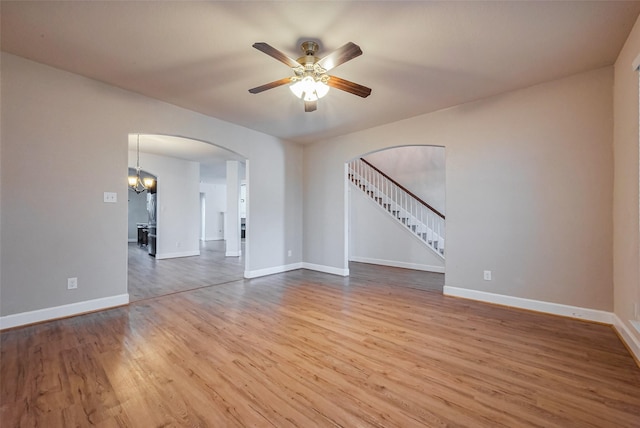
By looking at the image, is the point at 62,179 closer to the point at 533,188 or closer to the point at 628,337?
the point at 533,188

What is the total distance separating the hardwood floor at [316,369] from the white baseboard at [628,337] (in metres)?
0.07

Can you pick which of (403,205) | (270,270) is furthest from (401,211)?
(270,270)

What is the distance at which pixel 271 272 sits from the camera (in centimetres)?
529

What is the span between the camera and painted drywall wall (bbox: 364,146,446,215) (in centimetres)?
658

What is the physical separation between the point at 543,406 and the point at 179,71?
4.25m

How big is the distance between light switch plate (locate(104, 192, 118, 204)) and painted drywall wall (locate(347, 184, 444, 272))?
4.51 m

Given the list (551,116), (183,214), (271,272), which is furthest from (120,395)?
(183,214)

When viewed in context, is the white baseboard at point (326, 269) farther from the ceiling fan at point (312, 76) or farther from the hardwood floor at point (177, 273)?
the ceiling fan at point (312, 76)

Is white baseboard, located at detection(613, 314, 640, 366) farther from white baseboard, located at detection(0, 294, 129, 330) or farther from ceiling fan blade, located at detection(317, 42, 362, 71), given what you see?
white baseboard, located at detection(0, 294, 129, 330)

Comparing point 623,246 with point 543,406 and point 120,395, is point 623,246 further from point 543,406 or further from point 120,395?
point 120,395

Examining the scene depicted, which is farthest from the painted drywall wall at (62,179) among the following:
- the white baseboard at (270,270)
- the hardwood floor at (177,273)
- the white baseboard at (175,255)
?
the white baseboard at (175,255)

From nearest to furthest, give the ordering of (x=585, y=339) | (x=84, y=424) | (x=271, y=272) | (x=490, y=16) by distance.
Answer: (x=84, y=424) < (x=490, y=16) < (x=585, y=339) < (x=271, y=272)

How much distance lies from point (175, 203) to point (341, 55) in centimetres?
688

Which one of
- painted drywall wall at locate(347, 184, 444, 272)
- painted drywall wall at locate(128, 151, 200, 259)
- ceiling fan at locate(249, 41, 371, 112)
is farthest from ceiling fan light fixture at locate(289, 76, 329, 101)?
painted drywall wall at locate(128, 151, 200, 259)
